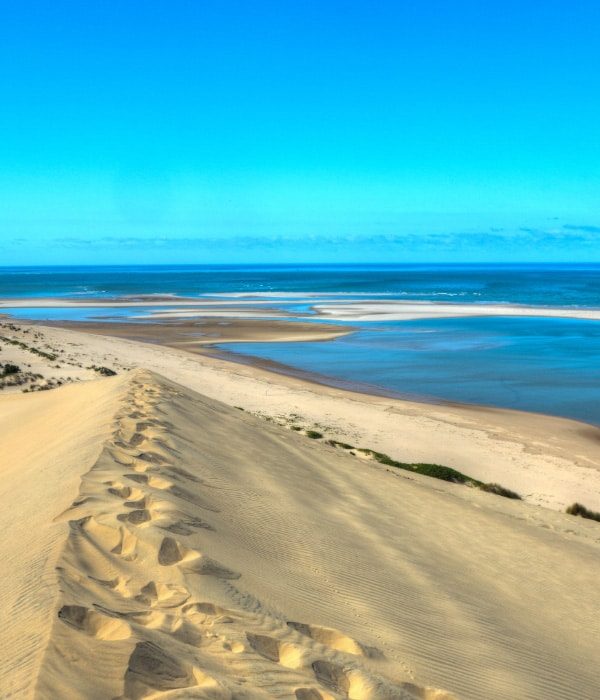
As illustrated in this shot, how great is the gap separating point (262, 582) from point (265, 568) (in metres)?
0.38

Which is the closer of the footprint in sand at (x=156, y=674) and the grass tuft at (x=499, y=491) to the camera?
the footprint in sand at (x=156, y=674)

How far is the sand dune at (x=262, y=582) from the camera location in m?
3.79

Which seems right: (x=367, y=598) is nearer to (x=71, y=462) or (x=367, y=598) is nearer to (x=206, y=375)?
(x=71, y=462)

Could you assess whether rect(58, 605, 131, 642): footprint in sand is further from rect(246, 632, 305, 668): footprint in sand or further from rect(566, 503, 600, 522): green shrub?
rect(566, 503, 600, 522): green shrub

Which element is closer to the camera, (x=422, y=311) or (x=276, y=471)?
(x=276, y=471)

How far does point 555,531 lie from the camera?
31.7ft

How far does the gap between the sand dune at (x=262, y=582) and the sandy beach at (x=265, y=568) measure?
2 centimetres

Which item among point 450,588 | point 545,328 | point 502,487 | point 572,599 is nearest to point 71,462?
point 450,588

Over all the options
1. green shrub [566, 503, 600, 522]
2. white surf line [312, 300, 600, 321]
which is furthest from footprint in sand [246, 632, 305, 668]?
white surf line [312, 300, 600, 321]

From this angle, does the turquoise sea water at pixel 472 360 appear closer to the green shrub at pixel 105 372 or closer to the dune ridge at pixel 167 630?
the green shrub at pixel 105 372

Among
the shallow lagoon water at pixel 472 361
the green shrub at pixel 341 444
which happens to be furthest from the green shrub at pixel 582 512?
the shallow lagoon water at pixel 472 361

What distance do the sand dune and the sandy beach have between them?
0.06 ft

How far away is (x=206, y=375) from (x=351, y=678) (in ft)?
66.0

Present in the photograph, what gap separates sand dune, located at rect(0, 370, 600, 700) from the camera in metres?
3.79
